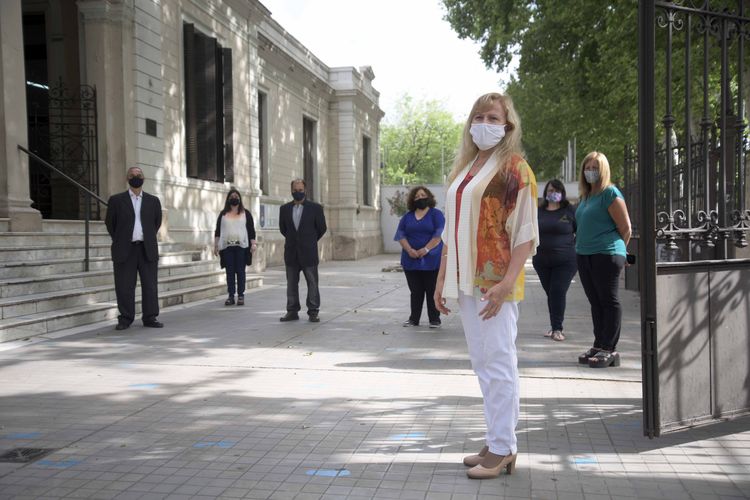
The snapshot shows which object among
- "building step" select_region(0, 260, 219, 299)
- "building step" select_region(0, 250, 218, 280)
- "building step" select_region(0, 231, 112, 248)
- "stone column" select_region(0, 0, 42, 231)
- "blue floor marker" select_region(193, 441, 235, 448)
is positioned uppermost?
"stone column" select_region(0, 0, 42, 231)

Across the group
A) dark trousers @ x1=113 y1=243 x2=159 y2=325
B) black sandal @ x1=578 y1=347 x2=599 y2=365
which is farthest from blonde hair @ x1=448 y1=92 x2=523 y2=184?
dark trousers @ x1=113 y1=243 x2=159 y2=325

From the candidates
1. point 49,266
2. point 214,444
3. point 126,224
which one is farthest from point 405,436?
point 49,266

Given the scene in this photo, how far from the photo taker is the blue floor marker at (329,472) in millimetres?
3746

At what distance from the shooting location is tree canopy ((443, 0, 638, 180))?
1592cm

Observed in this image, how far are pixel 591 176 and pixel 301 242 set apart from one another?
4404 millimetres

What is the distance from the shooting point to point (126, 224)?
347 inches

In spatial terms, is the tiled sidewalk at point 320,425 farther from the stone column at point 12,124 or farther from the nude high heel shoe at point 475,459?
the stone column at point 12,124

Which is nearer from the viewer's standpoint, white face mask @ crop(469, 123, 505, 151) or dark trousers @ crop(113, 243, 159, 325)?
white face mask @ crop(469, 123, 505, 151)

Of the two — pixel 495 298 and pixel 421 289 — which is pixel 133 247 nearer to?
pixel 421 289

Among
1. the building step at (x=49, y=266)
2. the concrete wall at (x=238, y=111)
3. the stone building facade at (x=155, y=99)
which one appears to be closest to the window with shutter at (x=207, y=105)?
the stone building facade at (x=155, y=99)

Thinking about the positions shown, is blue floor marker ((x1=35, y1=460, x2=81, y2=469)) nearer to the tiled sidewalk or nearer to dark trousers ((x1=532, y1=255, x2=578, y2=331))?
the tiled sidewalk

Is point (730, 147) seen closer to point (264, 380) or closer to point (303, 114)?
point (264, 380)

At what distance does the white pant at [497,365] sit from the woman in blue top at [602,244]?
289cm

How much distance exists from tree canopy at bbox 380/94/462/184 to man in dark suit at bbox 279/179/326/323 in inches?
2530
